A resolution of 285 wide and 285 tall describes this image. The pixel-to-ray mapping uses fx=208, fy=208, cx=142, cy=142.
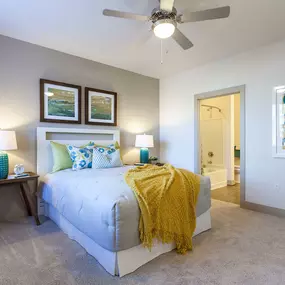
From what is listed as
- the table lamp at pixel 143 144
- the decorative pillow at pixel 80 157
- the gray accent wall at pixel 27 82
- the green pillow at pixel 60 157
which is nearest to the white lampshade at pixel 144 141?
the table lamp at pixel 143 144

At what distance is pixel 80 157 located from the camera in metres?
3.16

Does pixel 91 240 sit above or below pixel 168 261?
above

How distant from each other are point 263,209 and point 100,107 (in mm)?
3279

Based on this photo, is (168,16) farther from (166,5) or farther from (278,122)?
(278,122)

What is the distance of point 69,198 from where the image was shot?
2230 millimetres

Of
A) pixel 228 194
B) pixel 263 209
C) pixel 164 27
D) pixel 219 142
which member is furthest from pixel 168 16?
pixel 219 142

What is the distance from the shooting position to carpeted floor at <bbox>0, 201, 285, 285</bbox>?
1.67 metres

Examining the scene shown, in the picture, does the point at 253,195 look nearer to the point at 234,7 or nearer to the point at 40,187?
the point at 234,7

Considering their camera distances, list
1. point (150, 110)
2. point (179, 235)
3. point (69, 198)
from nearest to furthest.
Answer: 1. point (179, 235)
2. point (69, 198)
3. point (150, 110)

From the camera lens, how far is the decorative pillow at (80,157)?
3.11 meters

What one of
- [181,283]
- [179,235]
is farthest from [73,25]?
[181,283]

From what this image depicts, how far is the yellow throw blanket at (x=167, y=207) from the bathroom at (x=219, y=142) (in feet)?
9.17

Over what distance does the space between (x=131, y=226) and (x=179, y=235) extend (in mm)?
605

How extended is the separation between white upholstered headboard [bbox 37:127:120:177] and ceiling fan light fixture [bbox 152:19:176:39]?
220 centimetres
